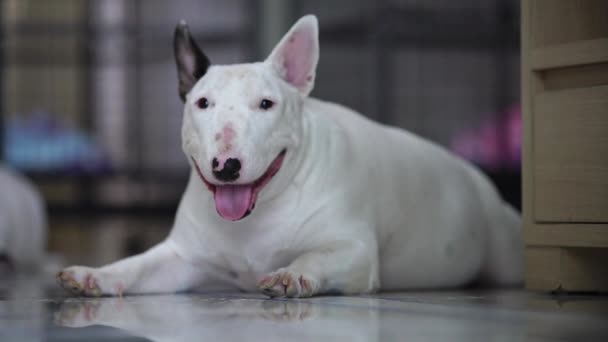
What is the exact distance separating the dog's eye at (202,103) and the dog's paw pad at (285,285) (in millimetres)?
349

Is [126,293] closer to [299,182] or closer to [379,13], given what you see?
[299,182]

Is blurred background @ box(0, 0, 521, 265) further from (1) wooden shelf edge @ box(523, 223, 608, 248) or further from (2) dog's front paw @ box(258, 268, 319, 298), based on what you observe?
(2) dog's front paw @ box(258, 268, 319, 298)

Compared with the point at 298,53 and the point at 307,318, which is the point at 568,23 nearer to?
the point at 298,53

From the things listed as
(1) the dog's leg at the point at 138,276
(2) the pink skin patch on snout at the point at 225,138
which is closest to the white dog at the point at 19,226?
(1) the dog's leg at the point at 138,276

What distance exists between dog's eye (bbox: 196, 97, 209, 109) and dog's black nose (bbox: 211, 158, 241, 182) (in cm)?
17

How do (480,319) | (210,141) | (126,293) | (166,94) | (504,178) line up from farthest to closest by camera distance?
1. (166,94)
2. (504,178)
3. (126,293)
4. (210,141)
5. (480,319)

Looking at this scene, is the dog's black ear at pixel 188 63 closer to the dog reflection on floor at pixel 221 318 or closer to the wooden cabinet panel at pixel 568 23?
the dog reflection on floor at pixel 221 318

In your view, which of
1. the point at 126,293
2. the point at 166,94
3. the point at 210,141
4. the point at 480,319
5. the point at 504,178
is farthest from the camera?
the point at 166,94

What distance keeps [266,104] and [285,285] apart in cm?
36

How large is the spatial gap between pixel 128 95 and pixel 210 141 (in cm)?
506

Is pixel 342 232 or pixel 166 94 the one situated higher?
pixel 166 94

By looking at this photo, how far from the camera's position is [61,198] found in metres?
7.14

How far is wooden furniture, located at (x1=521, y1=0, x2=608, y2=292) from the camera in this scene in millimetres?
2080

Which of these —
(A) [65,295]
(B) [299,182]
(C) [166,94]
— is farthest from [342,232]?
(C) [166,94]
